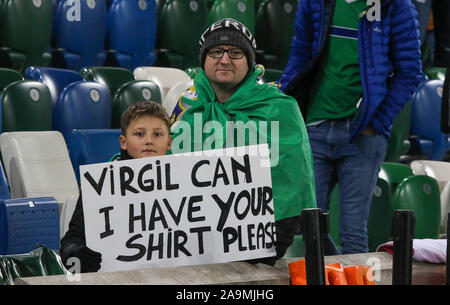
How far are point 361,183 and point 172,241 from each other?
1.31m

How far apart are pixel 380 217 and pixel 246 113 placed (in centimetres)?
174

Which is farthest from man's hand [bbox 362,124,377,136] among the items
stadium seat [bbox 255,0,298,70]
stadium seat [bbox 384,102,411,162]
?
stadium seat [bbox 255,0,298,70]

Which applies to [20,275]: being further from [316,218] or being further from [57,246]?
[316,218]

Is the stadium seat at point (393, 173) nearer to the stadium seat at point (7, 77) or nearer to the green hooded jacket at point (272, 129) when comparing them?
the stadium seat at point (7, 77)

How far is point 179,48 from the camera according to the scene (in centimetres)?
489

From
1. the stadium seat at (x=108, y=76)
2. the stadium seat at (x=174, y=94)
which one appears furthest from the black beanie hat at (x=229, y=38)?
the stadium seat at (x=108, y=76)

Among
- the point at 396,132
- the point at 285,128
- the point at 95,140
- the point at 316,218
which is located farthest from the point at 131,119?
the point at 396,132

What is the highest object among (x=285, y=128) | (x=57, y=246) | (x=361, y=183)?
(x=285, y=128)

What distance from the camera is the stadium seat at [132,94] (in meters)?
3.93

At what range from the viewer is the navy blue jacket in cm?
300

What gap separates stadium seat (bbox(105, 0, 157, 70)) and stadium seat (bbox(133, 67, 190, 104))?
271 millimetres

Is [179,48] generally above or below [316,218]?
above

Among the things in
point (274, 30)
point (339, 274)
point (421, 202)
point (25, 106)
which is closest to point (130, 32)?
point (274, 30)

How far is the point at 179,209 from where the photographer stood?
6.10ft
